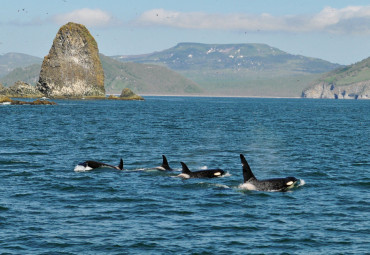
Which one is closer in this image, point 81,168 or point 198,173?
point 198,173

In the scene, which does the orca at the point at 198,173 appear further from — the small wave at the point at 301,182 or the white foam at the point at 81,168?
the white foam at the point at 81,168

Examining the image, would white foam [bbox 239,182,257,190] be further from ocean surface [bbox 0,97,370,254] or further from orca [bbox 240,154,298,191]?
ocean surface [bbox 0,97,370,254]

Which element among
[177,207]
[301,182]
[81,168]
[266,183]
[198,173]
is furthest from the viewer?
[81,168]

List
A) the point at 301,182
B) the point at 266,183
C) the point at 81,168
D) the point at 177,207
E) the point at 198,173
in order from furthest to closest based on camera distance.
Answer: the point at 81,168, the point at 198,173, the point at 301,182, the point at 266,183, the point at 177,207

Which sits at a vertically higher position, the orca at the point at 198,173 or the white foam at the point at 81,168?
the orca at the point at 198,173

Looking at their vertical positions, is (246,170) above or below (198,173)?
above

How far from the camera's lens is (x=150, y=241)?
20703mm

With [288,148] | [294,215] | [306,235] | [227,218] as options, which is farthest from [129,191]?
[288,148]

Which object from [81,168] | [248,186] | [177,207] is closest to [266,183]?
[248,186]

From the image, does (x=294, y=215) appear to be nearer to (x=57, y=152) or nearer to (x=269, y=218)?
→ (x=269, y=218)

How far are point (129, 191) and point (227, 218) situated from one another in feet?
24.8

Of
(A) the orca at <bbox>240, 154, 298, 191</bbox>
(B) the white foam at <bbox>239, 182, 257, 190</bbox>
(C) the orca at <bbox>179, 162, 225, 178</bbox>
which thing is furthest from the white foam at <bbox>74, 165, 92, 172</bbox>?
(A) the orca at <bbox>240, 154, 298, 191</bbox>

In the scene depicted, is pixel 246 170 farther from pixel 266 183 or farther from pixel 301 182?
pixel 301 182

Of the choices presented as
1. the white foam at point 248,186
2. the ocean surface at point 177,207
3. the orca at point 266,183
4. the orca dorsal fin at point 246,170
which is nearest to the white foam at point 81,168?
the ocean surface at point 177,207
